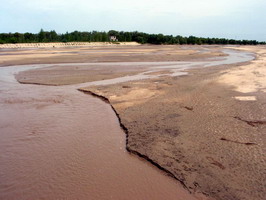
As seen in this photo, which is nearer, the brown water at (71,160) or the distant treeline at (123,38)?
the brown water at (71,160)

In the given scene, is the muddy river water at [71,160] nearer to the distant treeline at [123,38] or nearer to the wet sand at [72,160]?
the wet sand at [72,160]

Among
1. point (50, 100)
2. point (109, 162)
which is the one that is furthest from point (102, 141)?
point (50, 100)

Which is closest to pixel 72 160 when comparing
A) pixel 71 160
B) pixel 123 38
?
pixel 71 160

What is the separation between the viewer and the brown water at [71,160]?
168 inches

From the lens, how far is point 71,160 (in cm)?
531

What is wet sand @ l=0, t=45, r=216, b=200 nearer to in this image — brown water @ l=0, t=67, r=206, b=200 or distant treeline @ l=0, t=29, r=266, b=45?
brown water @ l=0, t=67, r=206, b=200

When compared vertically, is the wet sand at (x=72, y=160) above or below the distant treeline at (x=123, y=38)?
below

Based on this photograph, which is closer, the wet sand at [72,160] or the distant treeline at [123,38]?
the wet sand at [72,160]

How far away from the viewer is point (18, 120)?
7.80m

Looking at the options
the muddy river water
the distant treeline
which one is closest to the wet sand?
the muddy river water

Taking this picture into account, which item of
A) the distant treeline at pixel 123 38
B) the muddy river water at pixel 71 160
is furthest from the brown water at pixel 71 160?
the distant treeline at pixel 123 38

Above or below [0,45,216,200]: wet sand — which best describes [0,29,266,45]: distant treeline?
above

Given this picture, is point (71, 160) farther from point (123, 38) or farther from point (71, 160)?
point (123, 38)

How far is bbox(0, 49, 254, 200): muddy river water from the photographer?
4.27m
